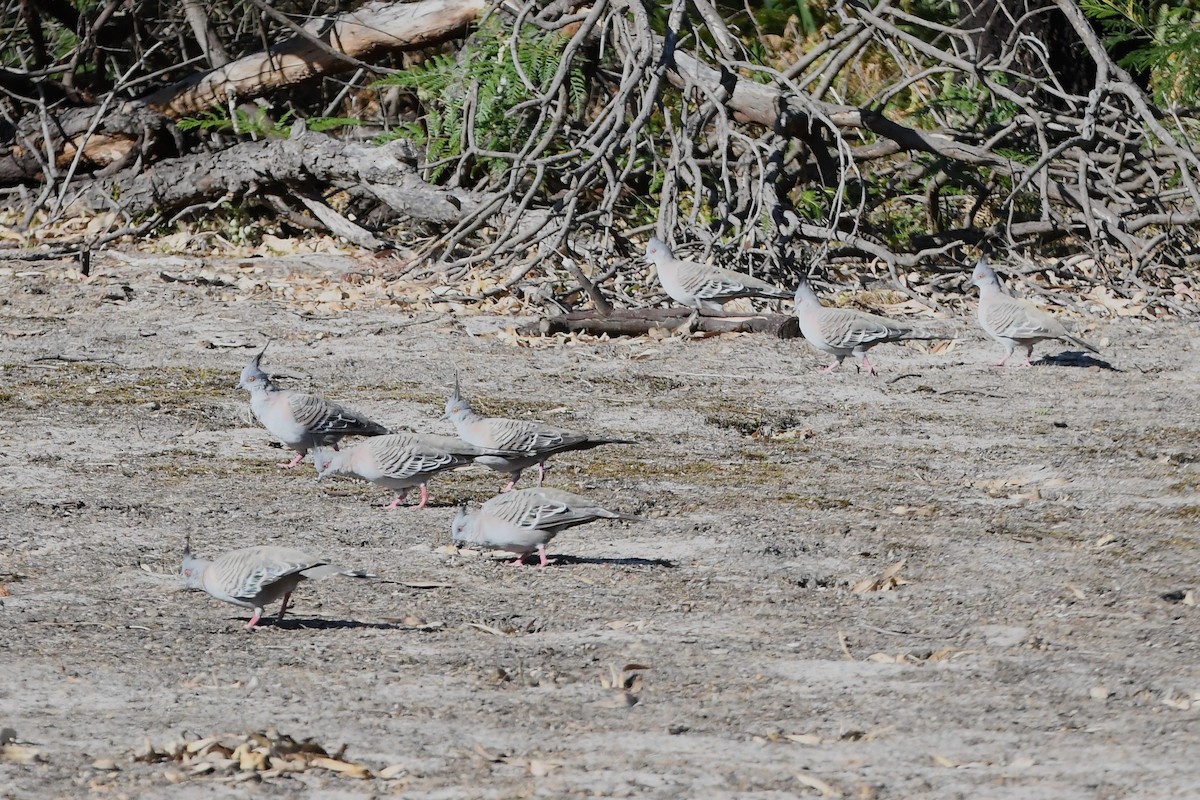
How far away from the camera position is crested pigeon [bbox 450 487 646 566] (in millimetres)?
5176

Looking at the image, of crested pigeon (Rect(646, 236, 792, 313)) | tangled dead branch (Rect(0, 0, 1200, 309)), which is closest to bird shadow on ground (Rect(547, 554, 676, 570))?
crested pigeon (Rect(646, 236, 792, 313))

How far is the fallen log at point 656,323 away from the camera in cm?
966

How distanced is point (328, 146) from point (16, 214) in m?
2.84

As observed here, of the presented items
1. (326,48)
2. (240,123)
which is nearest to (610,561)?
(326,48)

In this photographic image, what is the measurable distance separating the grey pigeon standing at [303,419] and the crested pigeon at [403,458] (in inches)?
20.8

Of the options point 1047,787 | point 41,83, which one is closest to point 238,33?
point 41,83

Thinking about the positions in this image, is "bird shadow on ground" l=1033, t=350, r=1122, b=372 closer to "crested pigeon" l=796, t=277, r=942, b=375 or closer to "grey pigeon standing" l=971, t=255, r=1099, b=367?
"grey pigeon standing" l=971, t=255, r=1099, b=367

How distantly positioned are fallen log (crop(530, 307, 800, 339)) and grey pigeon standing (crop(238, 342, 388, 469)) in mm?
3194

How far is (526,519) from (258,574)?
3.24 feet

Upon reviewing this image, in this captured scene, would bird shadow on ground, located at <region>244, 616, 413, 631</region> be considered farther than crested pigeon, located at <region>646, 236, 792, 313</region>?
No

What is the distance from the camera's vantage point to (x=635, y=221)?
12422 mm

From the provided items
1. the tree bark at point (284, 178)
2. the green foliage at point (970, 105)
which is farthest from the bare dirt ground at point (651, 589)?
the green foliage at point (970, 105)

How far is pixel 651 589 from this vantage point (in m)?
5.08

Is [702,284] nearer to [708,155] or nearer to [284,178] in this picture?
[708,155]
